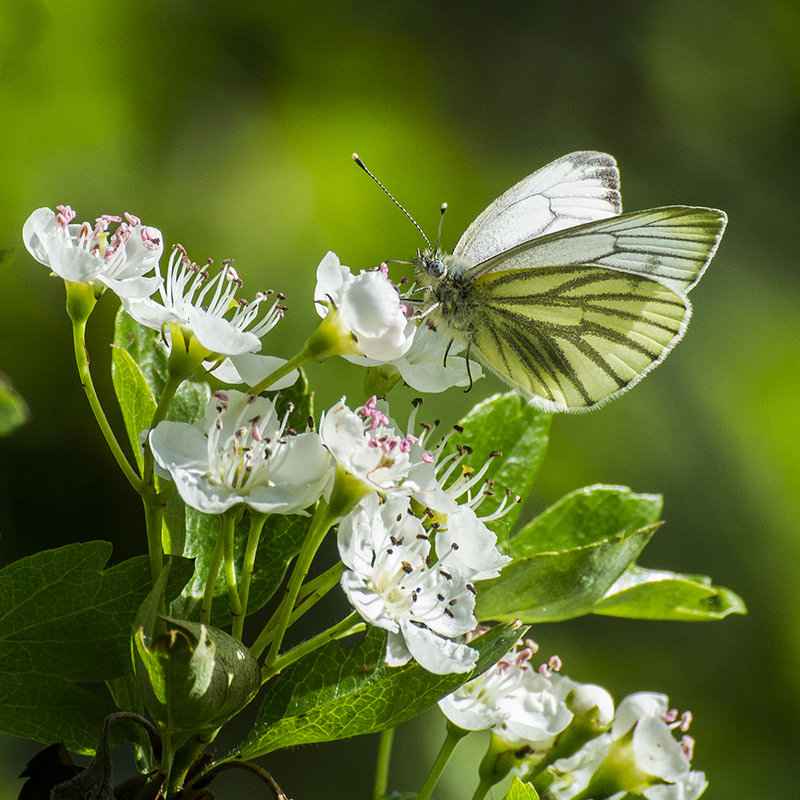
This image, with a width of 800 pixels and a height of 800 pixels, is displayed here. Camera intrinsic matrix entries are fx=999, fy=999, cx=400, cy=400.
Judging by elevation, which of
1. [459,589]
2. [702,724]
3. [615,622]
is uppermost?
[459,589]

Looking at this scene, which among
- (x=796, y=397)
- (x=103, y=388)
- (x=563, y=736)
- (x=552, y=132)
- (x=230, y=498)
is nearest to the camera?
(x=230, y=498)

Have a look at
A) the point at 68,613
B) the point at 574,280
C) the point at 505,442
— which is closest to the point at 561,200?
the point at 574,280

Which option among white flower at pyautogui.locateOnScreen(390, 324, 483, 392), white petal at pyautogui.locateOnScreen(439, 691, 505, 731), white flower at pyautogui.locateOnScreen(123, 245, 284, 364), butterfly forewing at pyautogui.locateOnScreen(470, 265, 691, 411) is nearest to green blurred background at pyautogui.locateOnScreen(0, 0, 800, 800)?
butterfly forewing at pyautogui.locateOnScreen(470, 265, 691, 411)

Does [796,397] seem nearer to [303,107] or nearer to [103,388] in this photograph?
[303,107]

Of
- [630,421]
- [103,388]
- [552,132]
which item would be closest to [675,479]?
[630,421]

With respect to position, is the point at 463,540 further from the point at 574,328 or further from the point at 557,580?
the point at 574,328

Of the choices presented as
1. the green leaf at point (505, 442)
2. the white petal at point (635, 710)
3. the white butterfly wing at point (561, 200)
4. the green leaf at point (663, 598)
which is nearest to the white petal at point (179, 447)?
the green leaf at point (505, 442)
